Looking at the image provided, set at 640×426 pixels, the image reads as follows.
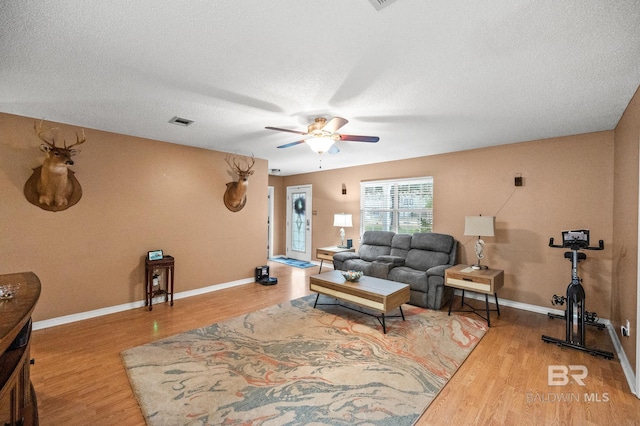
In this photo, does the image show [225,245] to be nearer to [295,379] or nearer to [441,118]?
[295,379]

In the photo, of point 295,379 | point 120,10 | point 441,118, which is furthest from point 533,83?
point 295,379

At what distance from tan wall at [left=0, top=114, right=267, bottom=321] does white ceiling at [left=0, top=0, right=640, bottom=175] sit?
583 mm

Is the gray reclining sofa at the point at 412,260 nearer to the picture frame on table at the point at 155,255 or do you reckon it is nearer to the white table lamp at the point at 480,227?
the white table lamp at the point at 480,227

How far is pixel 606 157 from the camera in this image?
345 centimetres

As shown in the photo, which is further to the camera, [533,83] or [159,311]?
[159,311]

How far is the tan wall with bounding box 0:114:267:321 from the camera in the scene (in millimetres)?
3156

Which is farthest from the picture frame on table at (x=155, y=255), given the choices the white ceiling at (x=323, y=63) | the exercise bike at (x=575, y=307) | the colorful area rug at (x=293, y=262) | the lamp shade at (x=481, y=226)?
the exercise bike at (x=575, y=307)

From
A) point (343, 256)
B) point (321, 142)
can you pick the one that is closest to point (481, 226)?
point (343, 256)

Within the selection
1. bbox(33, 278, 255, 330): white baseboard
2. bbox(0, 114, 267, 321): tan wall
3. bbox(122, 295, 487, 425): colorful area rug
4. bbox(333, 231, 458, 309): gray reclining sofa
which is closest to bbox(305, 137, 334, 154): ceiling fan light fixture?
bbox(122, 295, 487, 425): colorful area rug

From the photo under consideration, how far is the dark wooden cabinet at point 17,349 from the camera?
114 cm

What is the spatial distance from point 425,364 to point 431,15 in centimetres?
275

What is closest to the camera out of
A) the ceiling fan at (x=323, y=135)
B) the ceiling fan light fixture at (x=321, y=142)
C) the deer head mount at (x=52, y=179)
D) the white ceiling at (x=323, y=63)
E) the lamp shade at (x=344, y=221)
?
the white ceiling at (x=323, y=63)
